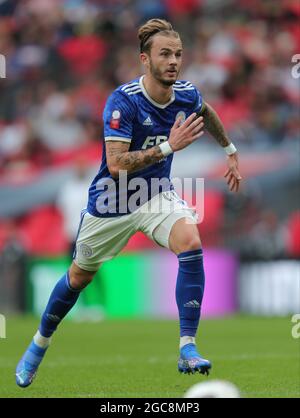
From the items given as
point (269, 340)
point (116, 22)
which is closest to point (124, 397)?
point (269, 340)

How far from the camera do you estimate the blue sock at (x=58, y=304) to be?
7.51 metres

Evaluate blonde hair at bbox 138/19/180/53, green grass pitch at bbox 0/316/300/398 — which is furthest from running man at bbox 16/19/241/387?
green grass pitch at bbox 0/316/300/398

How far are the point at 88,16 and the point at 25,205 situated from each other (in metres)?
4.61

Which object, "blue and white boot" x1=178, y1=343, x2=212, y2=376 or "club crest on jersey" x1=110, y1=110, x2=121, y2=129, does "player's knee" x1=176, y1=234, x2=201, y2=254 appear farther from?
"club crest on jersey" x1=110, y1=110, x2=121, y2=129

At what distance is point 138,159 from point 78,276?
113 cm

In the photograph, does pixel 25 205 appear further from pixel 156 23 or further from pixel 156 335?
pixel 156 23

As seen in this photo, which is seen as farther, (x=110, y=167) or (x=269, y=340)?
(x=269, y=340)

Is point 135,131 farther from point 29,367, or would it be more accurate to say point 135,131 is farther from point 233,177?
point 29,367

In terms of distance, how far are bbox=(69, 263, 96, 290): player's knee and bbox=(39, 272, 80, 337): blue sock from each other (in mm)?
31

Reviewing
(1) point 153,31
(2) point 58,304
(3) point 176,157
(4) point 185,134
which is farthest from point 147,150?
(3) point 176,157

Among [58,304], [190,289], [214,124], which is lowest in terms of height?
[58,304]

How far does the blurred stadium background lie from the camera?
14.6 m

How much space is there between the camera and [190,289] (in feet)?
22.9

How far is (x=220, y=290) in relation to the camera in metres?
14.6
